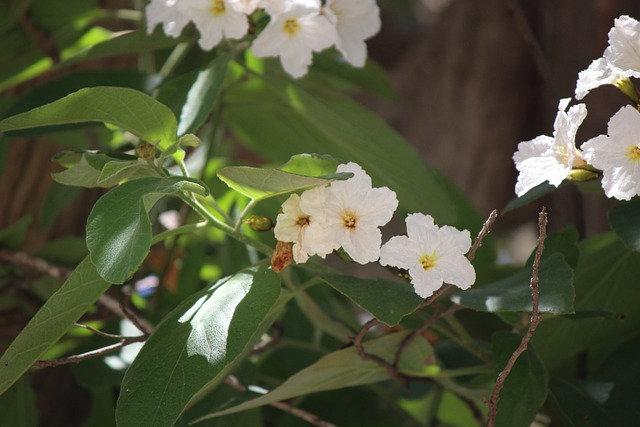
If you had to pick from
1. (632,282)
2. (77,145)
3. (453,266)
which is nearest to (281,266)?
(453,266)

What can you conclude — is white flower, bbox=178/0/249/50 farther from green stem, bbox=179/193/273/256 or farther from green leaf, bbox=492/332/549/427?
green leaf, bbox=492/332/549/427

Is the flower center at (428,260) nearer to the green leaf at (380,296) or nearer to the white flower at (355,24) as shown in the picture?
the green leaf at (380,296)

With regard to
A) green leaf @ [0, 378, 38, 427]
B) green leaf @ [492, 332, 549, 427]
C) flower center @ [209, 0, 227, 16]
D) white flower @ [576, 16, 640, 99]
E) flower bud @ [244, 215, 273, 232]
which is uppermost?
white flower @ [576, 16, 640, 99]

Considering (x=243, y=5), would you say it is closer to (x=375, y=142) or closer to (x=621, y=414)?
(x=375, y=142)

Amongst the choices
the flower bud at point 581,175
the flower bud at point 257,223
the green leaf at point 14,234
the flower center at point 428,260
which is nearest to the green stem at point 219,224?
the flower bud at point 257,223

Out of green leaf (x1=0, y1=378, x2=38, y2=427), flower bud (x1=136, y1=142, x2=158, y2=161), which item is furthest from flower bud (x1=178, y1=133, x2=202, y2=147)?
green leaf (x1=0, y1=378, x2=38, y2=427)

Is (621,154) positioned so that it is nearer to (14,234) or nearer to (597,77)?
(597,77)

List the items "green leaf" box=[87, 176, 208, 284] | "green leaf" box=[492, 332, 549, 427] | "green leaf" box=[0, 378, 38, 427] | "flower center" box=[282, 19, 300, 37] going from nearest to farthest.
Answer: "green leaf" box=[87, 176, 208, 284], "green leaf" box=[492, 332, 549, 427], "flower center" box=[282, 19, 300, 37], "green leaf" box=[0, 378, 38, 427]

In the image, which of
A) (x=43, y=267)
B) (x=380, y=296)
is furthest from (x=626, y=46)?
(x=43, y=267)
